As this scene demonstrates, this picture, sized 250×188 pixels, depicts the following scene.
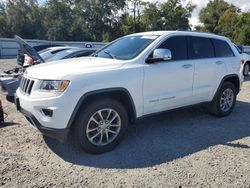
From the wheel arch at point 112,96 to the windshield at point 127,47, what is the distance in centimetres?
66

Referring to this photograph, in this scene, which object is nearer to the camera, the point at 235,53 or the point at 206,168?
the point at 206,168

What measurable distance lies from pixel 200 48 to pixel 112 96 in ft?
7.90

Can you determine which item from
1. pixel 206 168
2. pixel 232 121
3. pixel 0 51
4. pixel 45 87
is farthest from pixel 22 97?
pixel 0 51

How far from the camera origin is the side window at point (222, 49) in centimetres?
643

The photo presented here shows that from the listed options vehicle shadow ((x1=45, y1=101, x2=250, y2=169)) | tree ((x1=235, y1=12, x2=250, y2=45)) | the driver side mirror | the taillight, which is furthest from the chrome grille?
tree ((x1=235, y1=12, x2=250, y2=45))

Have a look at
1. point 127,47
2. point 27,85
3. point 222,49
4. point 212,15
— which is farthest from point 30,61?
point 212,15

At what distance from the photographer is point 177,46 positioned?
220 inches

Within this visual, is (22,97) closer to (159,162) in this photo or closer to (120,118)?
(120,118)

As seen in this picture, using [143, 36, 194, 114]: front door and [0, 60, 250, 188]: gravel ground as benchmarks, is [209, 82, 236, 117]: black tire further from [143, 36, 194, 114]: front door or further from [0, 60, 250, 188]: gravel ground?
[143, 36, 194, 114]: front door

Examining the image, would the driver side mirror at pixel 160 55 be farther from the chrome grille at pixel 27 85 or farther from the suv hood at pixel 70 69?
the chrome grille at pixel 27 85

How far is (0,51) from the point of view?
25.4 metres

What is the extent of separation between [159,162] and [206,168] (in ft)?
2.11

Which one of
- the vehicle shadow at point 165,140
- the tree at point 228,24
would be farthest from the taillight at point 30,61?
the tree at point 228,24

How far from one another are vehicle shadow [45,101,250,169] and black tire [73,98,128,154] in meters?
0.12
